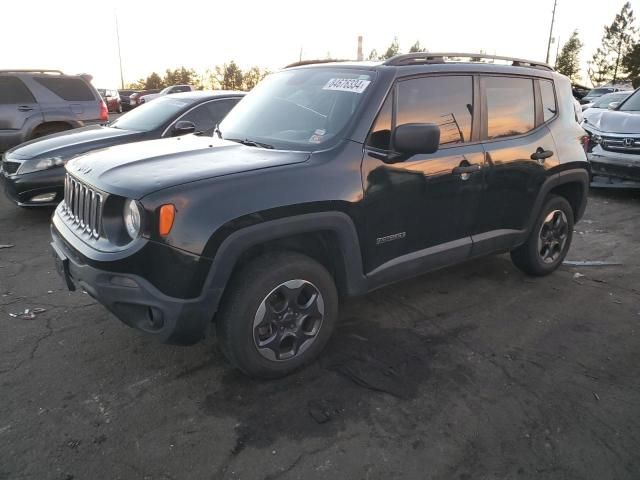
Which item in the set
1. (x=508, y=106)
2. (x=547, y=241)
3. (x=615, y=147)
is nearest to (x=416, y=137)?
(x=508, y=106)

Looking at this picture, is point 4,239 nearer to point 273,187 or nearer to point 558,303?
point 273,187

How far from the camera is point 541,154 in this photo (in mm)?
4188

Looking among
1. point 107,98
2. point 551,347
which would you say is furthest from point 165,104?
point 107,98

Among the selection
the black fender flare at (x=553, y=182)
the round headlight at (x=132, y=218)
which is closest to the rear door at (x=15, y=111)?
the round headlight at (x=132, y=218)

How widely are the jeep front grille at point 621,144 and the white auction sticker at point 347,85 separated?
244 inches

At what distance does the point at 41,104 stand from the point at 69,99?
0.46 meters

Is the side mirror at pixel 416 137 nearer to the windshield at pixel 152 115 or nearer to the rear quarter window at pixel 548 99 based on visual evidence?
the rear quarter window at pixel 548 99

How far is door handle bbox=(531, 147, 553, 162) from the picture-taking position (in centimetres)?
414

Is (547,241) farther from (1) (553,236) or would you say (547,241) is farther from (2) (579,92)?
(2) (579,92)

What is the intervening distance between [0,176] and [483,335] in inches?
234

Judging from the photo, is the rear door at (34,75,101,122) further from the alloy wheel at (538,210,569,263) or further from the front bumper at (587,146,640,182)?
the front bumper at (587,146,640,182)

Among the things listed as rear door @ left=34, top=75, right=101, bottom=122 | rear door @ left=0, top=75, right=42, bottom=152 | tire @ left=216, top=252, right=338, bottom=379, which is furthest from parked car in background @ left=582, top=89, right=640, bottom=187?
rear door @ left=0, top=75, right=42, bottom=152

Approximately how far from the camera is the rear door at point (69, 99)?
861 cm

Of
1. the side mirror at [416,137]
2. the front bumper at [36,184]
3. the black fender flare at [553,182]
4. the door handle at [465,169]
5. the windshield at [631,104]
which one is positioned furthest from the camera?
the windshield at [631,104]
